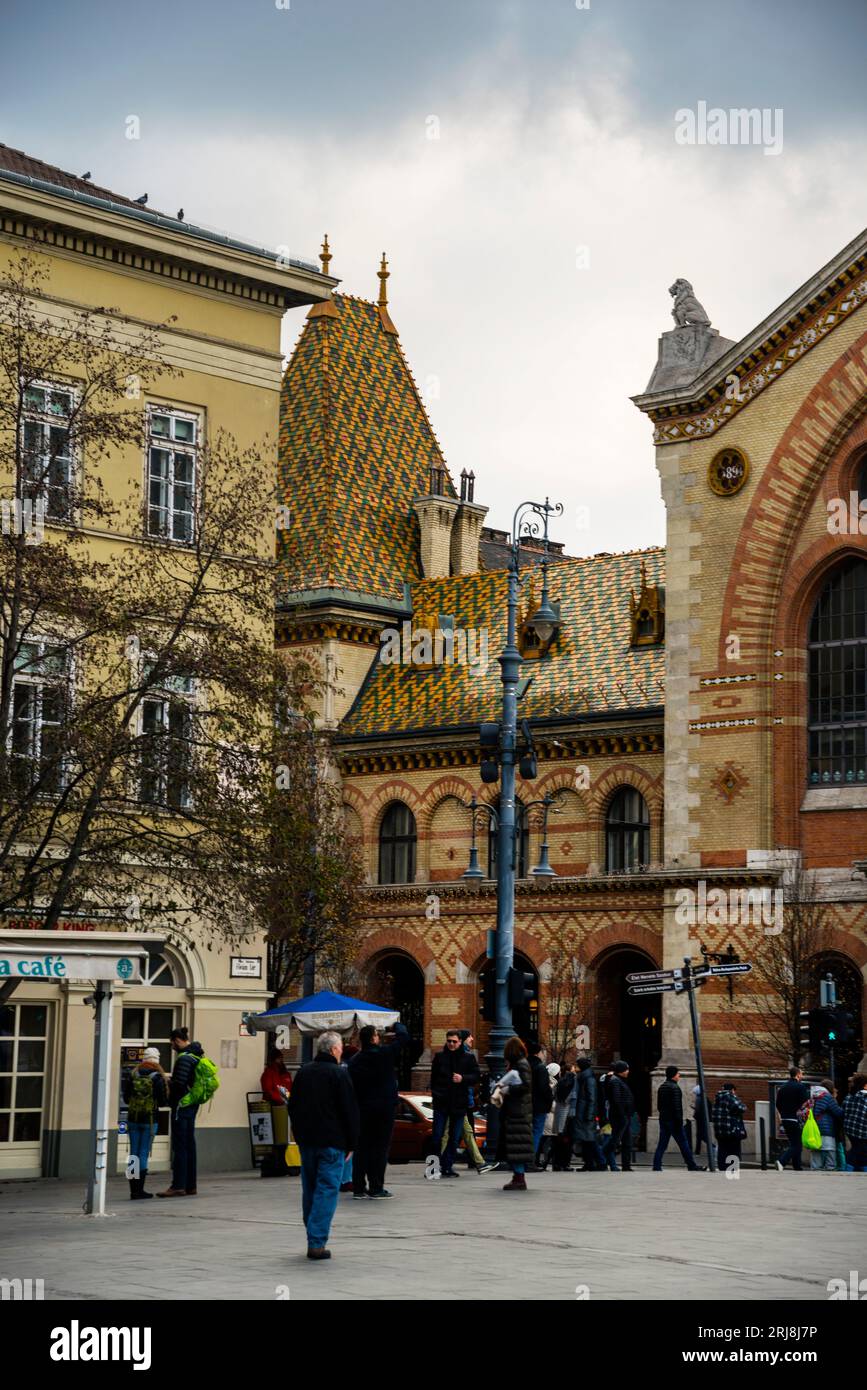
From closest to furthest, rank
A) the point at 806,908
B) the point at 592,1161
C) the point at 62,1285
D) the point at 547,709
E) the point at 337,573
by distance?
the point at 62,1285 → the point at 592,1161 → the point at 806,908 → the point at 547,709 → the point at 337,573

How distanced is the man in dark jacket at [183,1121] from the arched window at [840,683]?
71.9ft

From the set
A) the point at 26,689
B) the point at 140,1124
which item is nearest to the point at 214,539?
the point at 26,689

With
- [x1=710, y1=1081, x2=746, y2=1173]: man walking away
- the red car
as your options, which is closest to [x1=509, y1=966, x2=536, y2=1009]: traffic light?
[x1=710, y1=1081, x2=746, y2=1173]: man walking away

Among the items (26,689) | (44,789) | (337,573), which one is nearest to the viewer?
(44,789)

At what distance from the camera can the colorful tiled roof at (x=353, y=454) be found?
57.2 metres

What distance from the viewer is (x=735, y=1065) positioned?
147 ft

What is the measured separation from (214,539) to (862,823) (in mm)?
21273

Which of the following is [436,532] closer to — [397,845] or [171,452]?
[397,845]

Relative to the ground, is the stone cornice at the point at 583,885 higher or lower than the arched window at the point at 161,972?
higher

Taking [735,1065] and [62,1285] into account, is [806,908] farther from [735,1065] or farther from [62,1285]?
[62,1285]

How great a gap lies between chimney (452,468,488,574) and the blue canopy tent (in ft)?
94.1

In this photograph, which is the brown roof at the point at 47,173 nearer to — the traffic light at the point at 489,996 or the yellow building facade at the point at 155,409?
the yellow building facade at the point at 155,409

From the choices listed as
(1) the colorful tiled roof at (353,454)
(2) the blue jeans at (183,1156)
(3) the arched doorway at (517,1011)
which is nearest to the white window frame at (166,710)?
(2) the blue jeans at (183,1156)

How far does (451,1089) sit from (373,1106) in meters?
3.89
